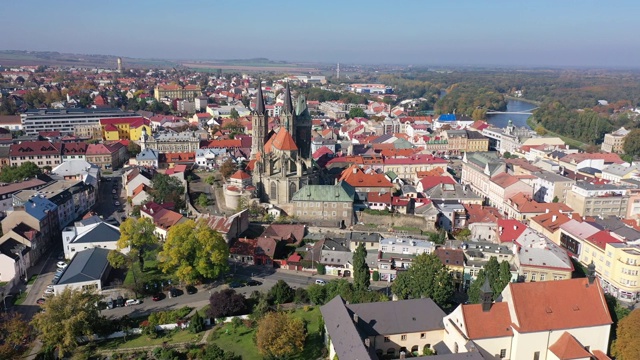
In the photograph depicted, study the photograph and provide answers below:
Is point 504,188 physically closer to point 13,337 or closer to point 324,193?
point 324,193

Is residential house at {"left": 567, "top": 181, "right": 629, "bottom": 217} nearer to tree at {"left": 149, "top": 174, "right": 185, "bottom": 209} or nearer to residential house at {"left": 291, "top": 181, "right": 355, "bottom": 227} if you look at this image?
residential house at {"left": 291, "top": 181, "right": 355, "bottom": 227}

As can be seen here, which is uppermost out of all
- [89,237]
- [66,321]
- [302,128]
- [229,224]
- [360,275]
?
[302,128]

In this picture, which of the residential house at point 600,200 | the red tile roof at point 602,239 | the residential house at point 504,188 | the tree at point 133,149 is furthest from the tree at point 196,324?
the tree at point 133,149

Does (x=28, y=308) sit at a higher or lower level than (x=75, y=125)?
lower

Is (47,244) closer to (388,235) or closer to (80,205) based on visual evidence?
(80,205)

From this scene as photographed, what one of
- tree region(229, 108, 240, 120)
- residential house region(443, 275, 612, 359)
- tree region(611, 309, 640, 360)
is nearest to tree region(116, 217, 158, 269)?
residential house region(443, 275, 612, 359)

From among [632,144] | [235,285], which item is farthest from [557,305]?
[632,144]

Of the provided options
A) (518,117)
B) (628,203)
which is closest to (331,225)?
(628,203)
